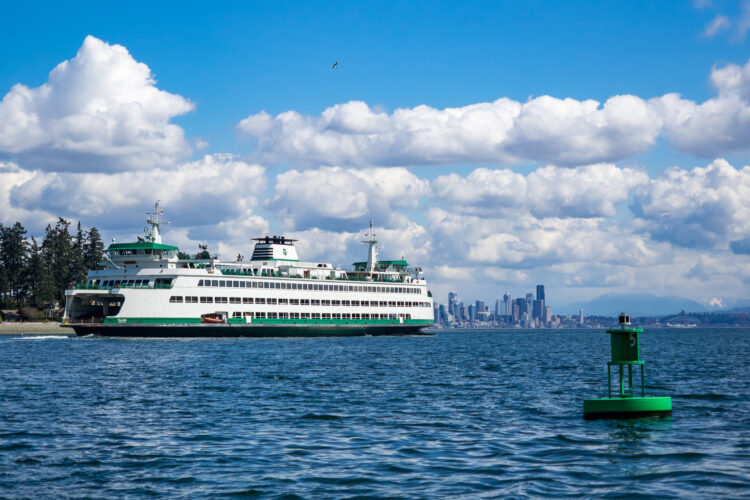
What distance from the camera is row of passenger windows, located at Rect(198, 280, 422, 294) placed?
302 ft

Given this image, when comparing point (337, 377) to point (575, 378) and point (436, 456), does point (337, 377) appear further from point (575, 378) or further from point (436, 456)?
point (436, 456)

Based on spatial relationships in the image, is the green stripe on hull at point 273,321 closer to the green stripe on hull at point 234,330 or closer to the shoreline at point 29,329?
the green stripe on hull at point 234,330

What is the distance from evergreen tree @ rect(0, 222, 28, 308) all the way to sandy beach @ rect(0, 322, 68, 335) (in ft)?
53.1

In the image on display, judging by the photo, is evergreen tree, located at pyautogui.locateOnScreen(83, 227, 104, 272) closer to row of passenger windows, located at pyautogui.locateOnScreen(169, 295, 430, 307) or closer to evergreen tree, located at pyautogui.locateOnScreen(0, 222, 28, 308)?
evergreen tree, located at pyautogui.locateOnScreen(0, 222, 28, 308)

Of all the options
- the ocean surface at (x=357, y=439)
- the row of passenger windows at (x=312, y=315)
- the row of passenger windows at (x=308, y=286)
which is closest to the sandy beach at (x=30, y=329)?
the row of passenger windows at (x=308, y=286)

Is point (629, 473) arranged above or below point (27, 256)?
below

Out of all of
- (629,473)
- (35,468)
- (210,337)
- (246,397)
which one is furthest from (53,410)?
(210,337)

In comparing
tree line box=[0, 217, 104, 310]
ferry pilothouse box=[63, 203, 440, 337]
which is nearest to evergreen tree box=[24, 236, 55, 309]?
tree line box=[0, 217, 104, 310]

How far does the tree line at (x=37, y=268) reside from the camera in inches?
4924

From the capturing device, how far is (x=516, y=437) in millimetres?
21219

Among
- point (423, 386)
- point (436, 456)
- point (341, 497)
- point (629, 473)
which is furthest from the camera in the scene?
point (423, 386)

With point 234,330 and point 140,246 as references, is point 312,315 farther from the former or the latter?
point 140,246

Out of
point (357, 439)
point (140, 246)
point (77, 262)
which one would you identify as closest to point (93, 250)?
point (77, 262)

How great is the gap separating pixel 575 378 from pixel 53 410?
26651 millimetres
